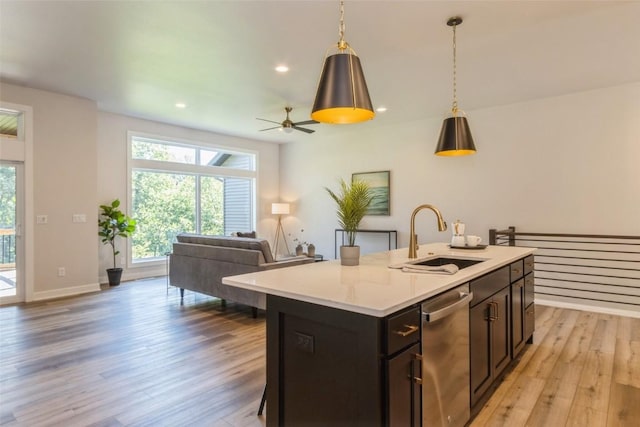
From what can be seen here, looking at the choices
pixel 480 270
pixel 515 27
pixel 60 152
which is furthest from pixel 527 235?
pixel 60 152

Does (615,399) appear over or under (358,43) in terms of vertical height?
under

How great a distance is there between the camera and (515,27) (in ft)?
10.4

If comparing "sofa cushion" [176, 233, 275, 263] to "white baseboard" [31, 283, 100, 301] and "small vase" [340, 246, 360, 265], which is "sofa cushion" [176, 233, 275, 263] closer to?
"white baseboard" [31, 283, 100, 301]

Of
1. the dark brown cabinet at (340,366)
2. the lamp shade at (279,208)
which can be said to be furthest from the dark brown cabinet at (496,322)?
the lamp shade at (279,208)

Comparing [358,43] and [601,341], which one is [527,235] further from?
[358,43]

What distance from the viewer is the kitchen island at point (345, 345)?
1395mm

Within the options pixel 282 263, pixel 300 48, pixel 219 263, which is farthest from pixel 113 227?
pixel 300 48

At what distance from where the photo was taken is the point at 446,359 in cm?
179

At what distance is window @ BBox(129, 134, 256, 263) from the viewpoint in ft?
21.7

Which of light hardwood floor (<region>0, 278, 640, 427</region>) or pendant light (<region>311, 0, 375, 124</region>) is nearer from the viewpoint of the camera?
pendant light (<region>311, 0, 375, 124</region>)

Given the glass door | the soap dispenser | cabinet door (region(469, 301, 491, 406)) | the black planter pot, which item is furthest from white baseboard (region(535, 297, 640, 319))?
the glass door

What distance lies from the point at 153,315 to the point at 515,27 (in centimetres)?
479

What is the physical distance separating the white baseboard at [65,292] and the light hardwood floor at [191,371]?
0.51 meters

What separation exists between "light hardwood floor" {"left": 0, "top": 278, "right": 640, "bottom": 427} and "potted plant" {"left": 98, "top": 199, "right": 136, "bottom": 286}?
1.38m
